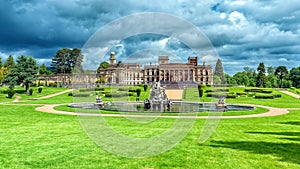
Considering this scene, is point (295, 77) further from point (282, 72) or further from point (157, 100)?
point (157, 100)

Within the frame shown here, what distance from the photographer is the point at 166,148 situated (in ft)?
32.2

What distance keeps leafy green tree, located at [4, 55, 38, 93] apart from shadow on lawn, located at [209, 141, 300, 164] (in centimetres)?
4734

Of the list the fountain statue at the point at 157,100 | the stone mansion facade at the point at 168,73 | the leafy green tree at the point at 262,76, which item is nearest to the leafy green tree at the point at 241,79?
the stone mansion facade at the point at 168,73

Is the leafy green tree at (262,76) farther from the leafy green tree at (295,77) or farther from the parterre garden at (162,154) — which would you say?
the parterre garden at (162,154)

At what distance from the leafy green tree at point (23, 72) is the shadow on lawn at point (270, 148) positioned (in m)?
47.3


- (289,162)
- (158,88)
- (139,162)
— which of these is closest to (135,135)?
(139,162)

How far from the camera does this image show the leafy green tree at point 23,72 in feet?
164

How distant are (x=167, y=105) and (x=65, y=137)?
18242 millimetres

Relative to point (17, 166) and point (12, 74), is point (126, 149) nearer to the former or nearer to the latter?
point (17, 166)

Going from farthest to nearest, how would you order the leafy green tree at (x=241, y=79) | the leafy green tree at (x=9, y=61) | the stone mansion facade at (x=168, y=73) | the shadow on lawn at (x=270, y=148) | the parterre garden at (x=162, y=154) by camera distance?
1. the leafy green tree at (x=241, y=79)
2. the leafy green tree at (x=9, y=61)
3. the stone mansion facade at (x=168, y=73)
4. the shadow on lawn at (x=270, y=148)
5. the parterre garden at (x=162, y=154)

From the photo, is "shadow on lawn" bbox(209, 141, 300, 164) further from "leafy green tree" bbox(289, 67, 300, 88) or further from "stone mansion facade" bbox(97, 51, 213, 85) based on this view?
"leafy green tree" bbox(289, 67, 300, 88)

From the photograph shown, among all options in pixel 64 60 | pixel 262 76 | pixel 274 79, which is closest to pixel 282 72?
pixel 274 79

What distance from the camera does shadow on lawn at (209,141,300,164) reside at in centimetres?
896

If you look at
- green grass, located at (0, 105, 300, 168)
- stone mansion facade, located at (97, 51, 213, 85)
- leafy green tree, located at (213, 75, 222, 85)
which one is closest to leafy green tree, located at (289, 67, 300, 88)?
leafy green tree, located at (213, 75, 222, 85)
